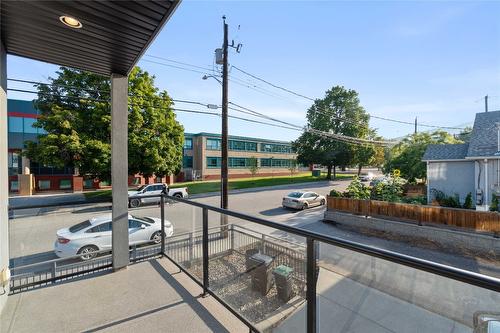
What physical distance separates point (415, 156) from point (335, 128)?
17.3m

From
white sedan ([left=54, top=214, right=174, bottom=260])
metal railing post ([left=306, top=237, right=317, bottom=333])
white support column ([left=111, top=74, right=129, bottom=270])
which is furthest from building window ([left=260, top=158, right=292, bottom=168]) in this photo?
metal railing post ([left=306, top=237, right=317, bottom=333])

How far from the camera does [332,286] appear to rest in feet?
7.36

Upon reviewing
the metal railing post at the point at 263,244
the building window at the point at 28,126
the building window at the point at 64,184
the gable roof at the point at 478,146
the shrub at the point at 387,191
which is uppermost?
the building window at the point at 28,126

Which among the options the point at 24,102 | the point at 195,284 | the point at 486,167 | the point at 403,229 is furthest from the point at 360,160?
the point at 24,102

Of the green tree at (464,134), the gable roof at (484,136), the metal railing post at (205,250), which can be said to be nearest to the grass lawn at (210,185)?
the metal railing post at (205,250)

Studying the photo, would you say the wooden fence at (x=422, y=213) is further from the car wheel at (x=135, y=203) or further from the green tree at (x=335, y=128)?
the green tree at (x=335, y=128)

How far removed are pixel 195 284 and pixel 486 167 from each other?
57.1ft

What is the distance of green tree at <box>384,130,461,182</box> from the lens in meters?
21.3

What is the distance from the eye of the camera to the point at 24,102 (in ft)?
86.8

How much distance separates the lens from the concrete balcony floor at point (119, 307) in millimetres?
2777

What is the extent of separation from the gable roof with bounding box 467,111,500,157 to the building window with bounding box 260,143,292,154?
111 feet

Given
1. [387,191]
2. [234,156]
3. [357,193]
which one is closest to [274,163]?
[234,156]

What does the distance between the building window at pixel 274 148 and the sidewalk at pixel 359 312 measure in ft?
153

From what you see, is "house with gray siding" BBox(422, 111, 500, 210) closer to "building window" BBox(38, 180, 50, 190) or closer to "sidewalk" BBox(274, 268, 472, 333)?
"sidewalk" BBox(274, 268, 472, 333)
